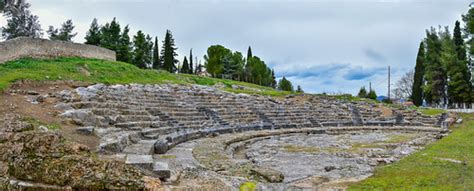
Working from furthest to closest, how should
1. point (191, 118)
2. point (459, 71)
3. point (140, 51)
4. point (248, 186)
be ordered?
1. point (140, 51)
2. point (459, 71)
3. point (191, 118)
4. point (248, 186)

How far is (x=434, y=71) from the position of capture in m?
43.5

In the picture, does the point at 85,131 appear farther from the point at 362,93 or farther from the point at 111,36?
the point at 362,93

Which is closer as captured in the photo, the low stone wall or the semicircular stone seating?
the semicircular stone seating

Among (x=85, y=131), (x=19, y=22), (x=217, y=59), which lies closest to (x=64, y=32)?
(x=19, y=22)

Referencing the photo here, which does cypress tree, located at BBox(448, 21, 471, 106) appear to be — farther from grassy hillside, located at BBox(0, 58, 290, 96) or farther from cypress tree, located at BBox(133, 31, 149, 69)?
cypress tree, located at BBox(133, 31, 149, 69)

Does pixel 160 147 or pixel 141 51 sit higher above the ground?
pixel 141 51

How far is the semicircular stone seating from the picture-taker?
413 inches

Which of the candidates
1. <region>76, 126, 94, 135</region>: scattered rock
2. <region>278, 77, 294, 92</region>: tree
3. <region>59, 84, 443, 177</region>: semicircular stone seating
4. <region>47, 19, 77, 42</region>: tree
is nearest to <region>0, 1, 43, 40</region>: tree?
<region>47, 19, 77, 42</region>: tree

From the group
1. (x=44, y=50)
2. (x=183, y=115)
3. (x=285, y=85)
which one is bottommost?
(x=183, y=115)

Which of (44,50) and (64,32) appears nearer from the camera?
(44,50)

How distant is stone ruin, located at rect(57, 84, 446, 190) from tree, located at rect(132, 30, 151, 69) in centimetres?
2558

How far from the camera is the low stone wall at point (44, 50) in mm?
19059

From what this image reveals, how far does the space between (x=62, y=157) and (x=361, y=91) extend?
51534mm

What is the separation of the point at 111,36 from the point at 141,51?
737cm
